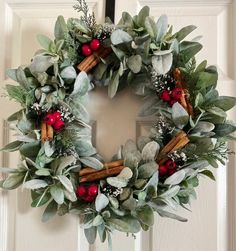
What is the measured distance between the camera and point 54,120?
0.91 metres

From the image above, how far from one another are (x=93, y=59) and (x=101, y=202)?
329mm

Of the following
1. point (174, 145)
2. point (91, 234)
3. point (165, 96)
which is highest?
point (165, 96)

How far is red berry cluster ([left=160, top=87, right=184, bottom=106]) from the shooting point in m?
0.91

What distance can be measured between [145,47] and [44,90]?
9.6 inches

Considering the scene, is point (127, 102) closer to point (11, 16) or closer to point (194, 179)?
point (194, 179)

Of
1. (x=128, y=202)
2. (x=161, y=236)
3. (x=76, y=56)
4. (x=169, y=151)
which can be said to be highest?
(x=76, y=56)

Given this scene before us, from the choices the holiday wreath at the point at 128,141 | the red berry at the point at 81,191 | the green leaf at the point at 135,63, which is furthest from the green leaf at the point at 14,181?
the green leaf at the point at 135,63

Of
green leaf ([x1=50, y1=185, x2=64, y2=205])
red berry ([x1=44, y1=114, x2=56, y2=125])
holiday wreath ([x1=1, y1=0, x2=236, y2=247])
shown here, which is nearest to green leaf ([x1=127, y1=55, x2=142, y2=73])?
holiday wreath ([x1=1, y1=0, x2=236, y2=247])

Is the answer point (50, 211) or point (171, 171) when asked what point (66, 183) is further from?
point (171, 171)

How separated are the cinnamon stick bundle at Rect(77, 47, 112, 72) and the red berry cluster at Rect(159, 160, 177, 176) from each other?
0.28 meters

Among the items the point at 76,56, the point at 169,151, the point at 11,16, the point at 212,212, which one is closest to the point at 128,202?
the point at 169,151

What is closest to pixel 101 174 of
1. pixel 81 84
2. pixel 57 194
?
pixel 57 194

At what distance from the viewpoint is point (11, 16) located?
3.61ft

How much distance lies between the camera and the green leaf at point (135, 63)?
915 mm
